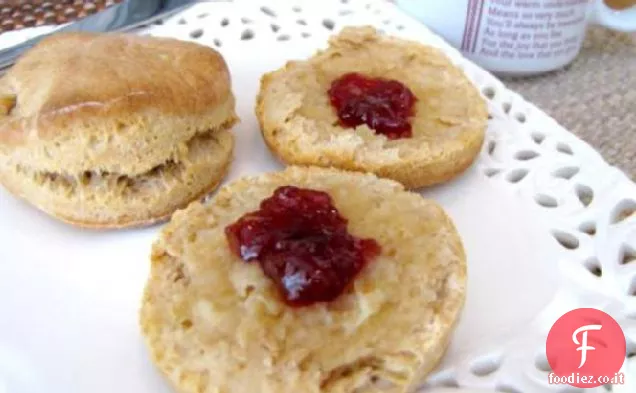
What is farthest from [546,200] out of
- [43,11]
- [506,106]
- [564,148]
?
[43,11]

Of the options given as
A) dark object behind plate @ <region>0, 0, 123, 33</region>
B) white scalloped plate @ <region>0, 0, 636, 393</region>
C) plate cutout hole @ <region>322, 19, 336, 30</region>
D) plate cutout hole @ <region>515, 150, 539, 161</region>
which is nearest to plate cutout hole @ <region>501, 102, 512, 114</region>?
white scalloped plate @ <region>0, 0, 636, 393</region>

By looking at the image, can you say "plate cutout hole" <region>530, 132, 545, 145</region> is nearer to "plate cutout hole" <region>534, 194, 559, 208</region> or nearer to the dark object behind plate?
"plate cutout hole" <region>534, 194, 559, 208</region>

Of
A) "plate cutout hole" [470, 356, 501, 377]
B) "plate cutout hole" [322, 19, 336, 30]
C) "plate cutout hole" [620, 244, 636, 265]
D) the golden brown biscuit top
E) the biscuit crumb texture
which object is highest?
the golden brown biscuit top

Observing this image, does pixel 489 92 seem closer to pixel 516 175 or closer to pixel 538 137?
pixel 538 137

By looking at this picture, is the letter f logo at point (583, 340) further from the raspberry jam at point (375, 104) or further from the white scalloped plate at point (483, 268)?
the raspberry jam at point (375, 104)

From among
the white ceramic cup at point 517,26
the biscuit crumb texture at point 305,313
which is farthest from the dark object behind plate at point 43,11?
the biscuit crumb texture at point 305,313

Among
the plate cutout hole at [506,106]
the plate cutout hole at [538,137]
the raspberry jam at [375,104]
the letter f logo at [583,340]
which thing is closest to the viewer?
the letter f logo at [583,340]
